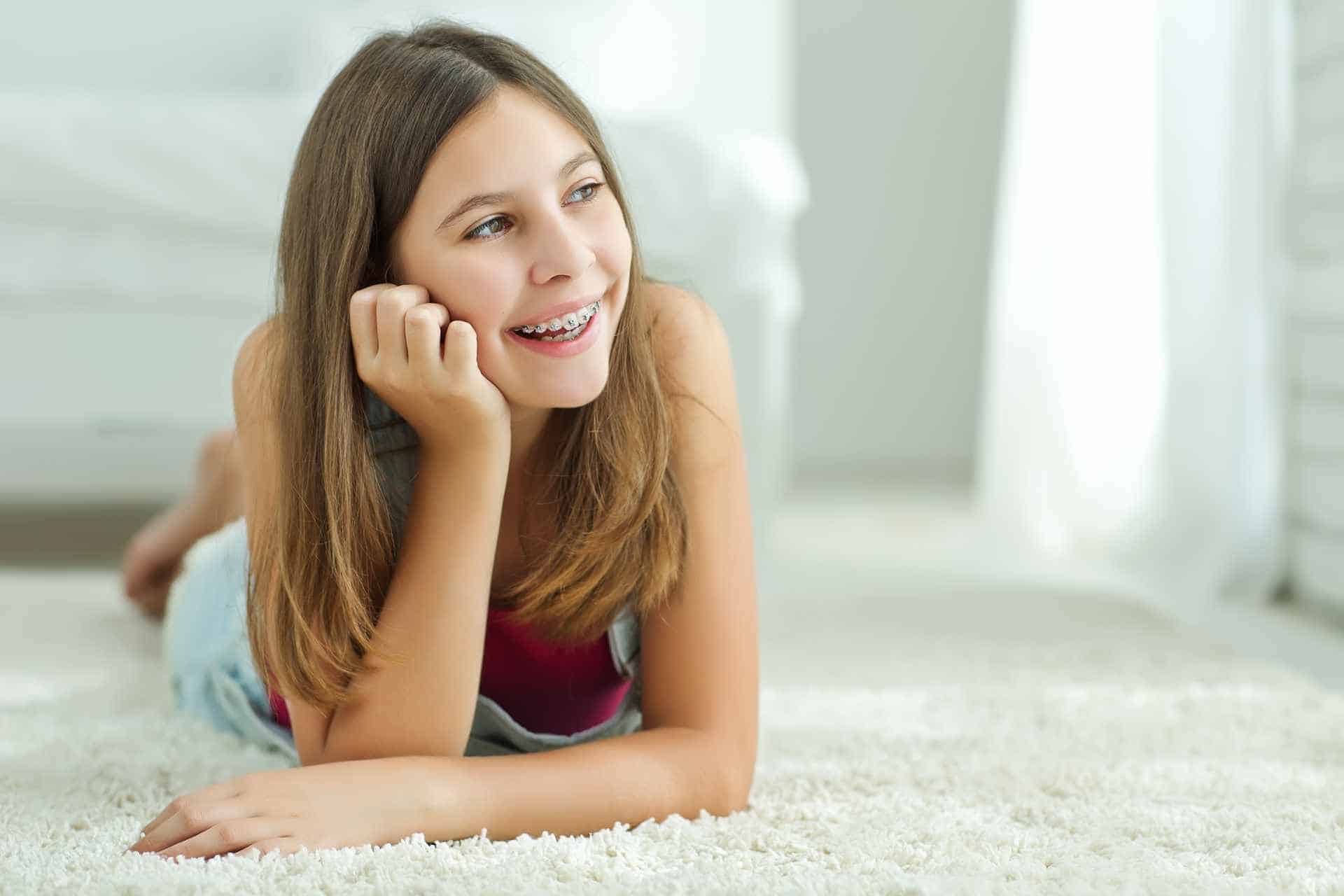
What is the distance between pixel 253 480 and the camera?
107 cm

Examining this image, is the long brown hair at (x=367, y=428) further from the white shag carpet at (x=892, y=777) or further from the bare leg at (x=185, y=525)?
the bare leg at (x=185, y=525)

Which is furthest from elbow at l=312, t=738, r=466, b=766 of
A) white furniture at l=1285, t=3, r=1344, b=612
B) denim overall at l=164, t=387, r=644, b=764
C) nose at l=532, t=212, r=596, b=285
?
white furniture at l=1285, t=3, r=1344, b=612

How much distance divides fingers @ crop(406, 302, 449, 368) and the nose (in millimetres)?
70

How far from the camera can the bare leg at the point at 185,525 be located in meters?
1.67

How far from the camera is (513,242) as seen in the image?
943 mm

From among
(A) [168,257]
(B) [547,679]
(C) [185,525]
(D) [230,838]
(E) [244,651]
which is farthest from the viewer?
(A) [168,257]

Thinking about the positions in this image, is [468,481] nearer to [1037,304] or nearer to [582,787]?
[582,787]

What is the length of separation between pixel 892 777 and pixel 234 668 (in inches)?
24.0

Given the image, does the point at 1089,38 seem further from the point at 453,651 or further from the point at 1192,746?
the point at 453,651

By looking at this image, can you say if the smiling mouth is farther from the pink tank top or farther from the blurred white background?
the blurred white background

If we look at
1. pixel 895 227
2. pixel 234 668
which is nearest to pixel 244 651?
pixel 234 668

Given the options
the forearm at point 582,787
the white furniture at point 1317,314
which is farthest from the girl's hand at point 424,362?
the white furniture at point 1317,314

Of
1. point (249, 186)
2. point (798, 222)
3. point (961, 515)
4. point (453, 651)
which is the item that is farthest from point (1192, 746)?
point (798, 222)

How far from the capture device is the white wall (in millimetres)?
3492
